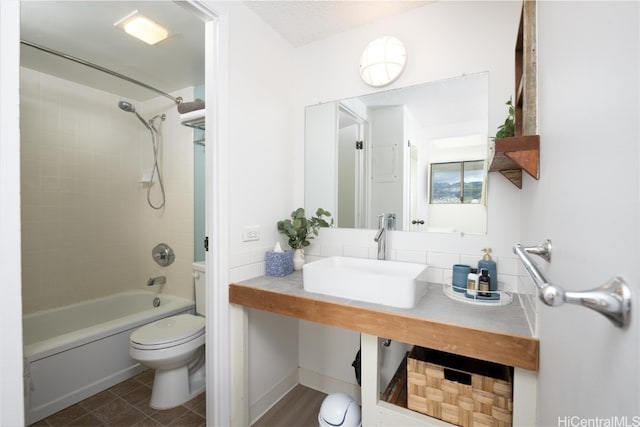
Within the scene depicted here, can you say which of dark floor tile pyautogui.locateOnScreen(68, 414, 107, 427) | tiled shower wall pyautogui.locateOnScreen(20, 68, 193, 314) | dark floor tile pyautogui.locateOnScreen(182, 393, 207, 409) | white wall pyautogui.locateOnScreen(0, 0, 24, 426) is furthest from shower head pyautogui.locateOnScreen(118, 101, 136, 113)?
dark floor tile pyautogui.locateOnScreen(182, 393, 207, 409)

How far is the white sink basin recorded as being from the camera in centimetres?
109

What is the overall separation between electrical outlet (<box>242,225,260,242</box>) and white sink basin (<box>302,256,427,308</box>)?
0.41 metres

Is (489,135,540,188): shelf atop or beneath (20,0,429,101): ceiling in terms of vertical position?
beneath

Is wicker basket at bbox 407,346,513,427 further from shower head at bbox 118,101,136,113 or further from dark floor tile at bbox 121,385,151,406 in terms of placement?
shower head at bbox 118,101,136,113

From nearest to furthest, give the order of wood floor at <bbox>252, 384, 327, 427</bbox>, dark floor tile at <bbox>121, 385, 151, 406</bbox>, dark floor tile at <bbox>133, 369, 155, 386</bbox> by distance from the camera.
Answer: wood floor at <bbox>252, 384, 327, 427</bbox>, dark floor tile at <bbox>121, 385, 151, 406</bbox>, dark floor tile at <bbox>133, 369, 155, 386</bbox>

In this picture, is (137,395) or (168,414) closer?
(168,414)

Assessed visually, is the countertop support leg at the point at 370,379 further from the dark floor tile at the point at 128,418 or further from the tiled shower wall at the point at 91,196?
the tiled shower wall at the point at 91,196

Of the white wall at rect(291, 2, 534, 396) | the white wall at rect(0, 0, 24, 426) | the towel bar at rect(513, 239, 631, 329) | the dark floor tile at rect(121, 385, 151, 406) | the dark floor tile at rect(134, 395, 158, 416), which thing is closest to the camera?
the towel bar at rect(513, 239, 631, 329)

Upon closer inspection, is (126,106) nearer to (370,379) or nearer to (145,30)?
(145,30)

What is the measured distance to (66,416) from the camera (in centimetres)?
165

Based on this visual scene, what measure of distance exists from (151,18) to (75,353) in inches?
83.0

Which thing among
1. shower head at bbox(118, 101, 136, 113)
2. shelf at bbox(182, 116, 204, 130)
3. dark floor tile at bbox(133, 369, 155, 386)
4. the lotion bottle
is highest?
shower head at bbox(118, 101, 136, 113)

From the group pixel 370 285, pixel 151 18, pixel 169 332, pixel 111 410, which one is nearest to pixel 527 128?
pixel 370 285

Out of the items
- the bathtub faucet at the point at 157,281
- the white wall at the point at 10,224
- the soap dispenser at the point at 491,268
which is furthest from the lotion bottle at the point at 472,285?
the bathtub faucet at the point at 157,281
